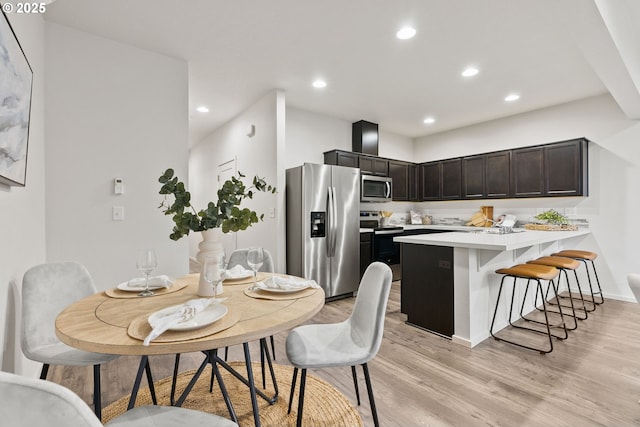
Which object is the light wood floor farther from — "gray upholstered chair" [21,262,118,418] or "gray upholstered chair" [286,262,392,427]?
"gray upholstered chair" [21,262,118,418]

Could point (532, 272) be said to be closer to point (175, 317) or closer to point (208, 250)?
→ point (208, 250)

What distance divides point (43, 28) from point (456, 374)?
4162mm

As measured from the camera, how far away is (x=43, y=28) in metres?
2.48

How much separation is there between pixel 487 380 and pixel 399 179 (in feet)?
13.2

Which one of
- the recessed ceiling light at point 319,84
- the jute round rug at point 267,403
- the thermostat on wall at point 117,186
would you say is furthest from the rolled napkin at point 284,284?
the recessed ceiling light at point 319,84

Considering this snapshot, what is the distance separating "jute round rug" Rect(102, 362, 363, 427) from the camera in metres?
1.71

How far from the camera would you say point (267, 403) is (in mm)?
1857

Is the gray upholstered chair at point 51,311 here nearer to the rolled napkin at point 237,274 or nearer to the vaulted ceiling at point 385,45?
the rolled napkin at point 237,274

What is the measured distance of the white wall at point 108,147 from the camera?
2527 mm

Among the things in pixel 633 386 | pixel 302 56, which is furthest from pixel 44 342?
pixel 633 386

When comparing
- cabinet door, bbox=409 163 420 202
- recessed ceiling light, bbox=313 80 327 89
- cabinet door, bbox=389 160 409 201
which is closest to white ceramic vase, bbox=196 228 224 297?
recessed ceiling light, bbox=313 80 327 89

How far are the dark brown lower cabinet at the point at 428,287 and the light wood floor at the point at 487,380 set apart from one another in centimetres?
16

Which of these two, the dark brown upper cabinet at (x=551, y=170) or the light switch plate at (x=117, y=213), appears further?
the dark brown upper cabinet at (x=551, y=170)

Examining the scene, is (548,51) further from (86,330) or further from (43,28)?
(43,28)
